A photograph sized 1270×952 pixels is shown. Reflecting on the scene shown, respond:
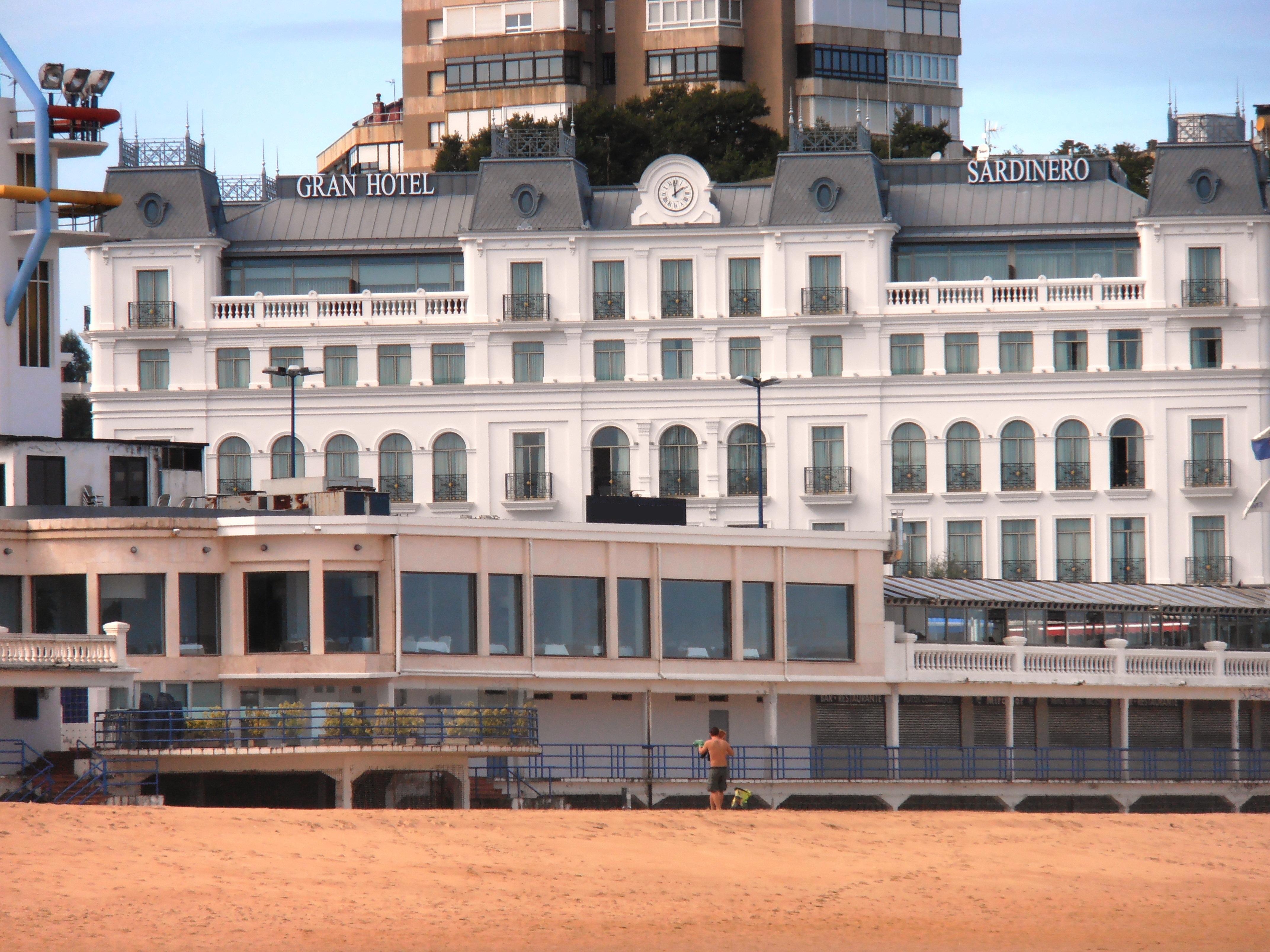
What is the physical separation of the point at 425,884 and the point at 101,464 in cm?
2292

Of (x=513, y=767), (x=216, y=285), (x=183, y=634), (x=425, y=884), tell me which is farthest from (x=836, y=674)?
(x=216, y=285)

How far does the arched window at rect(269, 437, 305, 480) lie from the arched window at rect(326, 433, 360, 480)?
38.8 inches

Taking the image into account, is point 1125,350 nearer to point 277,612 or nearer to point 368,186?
point 368,186

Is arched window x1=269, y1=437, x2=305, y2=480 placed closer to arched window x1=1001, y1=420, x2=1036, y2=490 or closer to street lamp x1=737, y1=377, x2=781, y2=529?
street lamp x1=737, y1=377, x2=781, y2=529

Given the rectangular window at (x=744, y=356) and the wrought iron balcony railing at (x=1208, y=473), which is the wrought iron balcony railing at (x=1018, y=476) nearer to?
the wrought iron balcony railing at (x=1208, y=473)

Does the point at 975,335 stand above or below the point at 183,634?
above

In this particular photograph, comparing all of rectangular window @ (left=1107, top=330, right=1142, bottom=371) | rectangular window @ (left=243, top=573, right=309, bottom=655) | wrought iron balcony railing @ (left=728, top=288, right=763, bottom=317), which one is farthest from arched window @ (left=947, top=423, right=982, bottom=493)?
rectangular window @ (left=243, top=573, right=309, bottom=655)

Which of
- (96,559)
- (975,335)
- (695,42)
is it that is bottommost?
(96,559)

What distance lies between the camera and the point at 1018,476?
8525 centimetres

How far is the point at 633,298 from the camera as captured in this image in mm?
87625

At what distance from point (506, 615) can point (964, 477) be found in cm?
3712

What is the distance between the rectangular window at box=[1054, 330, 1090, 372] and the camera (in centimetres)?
8606

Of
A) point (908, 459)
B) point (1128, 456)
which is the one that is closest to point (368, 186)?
point (908, 459)

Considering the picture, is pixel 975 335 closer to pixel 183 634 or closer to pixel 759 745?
pixel 759 745
